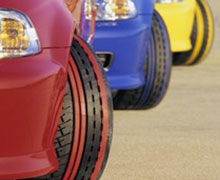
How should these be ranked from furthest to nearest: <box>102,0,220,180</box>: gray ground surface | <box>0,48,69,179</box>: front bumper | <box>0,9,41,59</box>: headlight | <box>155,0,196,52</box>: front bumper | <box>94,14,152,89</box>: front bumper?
<box>155,0,196,52</box>: front bumper
<box>94,14,152,89</box>: front bumper
<box>102,0,220,180</box>: gray ground surface
<box>0,9,41,59</box>: headlight
<box>0,48,69,179</box>: front bumper

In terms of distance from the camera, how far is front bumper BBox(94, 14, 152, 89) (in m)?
8.23

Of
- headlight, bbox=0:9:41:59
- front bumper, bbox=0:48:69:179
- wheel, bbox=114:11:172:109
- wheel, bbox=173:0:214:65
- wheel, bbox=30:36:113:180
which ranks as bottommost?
wheel, bbox=173:0:214:65

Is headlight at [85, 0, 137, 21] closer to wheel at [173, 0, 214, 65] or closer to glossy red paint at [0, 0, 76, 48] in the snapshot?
glossy red paint at [0, 0, 76, 48]

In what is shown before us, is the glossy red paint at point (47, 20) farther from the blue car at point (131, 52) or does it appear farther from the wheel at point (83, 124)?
the blue car at point (131, 52)

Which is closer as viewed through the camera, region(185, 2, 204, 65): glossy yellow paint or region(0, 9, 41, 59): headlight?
region(0, 9, 41, 59): headlight

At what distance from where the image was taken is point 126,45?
8.23m

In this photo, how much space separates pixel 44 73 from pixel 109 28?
355cm

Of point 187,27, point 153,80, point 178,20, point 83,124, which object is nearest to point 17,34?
point 83,124

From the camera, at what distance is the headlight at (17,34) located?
480 cm

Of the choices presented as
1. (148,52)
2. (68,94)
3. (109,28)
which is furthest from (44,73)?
(148,52)

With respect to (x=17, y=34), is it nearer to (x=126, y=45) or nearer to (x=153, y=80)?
(x=126, y=45)

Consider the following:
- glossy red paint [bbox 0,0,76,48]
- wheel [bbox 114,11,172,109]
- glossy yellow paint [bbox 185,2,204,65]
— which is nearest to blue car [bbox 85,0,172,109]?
wheel [bbox 114,11,172,109]

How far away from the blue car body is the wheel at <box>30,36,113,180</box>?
2.78 metres

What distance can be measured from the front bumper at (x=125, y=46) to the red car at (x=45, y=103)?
293 centimetres
